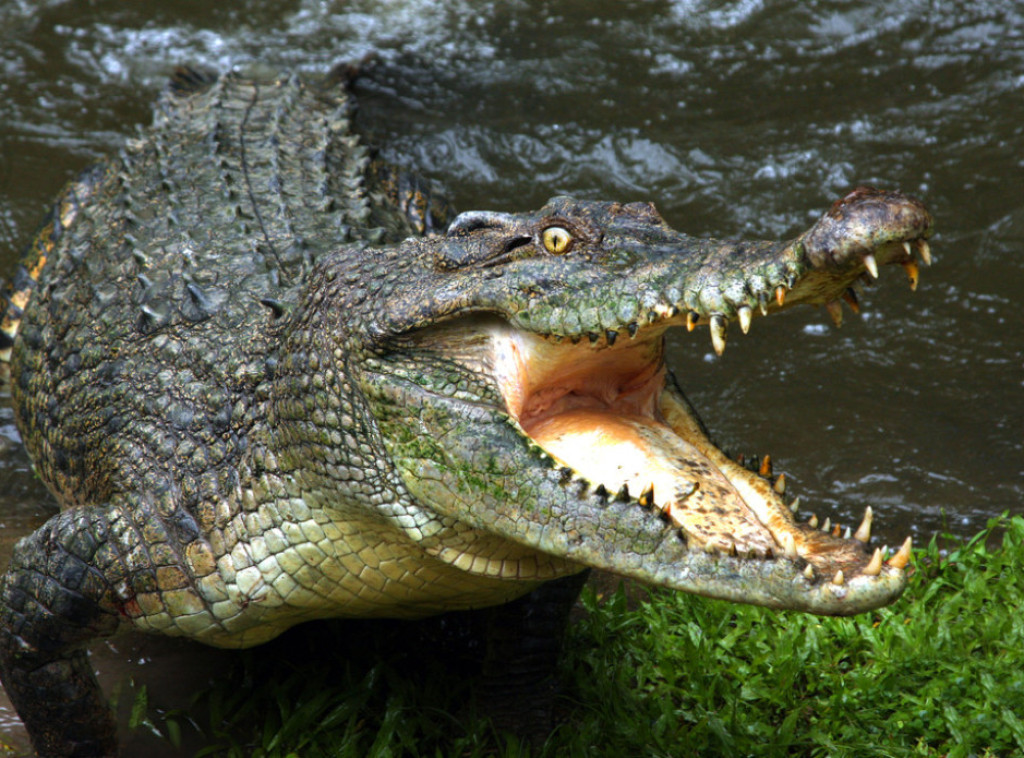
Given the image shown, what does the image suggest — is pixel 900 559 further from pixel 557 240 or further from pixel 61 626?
pixel 61 626

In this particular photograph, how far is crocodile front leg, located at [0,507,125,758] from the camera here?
2998mm

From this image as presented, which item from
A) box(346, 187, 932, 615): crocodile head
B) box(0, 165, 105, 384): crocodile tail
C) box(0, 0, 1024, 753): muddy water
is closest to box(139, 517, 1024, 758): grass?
box(0, 0, 1024, 753): muddy water

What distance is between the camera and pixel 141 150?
4.76 meters

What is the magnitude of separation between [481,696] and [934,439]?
8.03ft

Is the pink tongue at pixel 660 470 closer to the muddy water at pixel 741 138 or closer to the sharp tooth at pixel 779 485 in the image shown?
the sharp tooth at pixel 779 485

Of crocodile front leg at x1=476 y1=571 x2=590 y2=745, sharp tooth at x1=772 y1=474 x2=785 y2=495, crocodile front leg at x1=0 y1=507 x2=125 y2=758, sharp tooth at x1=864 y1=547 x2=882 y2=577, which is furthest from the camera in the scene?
crocodile front leg at x1=476 y1=571 x2=590 y2=745

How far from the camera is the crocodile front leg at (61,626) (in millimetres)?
2998

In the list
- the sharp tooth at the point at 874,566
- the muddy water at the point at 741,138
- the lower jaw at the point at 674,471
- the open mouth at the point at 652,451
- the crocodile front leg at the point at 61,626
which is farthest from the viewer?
the muddy water at the point at 741,138

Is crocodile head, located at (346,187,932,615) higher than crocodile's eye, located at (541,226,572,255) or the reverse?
the reverse

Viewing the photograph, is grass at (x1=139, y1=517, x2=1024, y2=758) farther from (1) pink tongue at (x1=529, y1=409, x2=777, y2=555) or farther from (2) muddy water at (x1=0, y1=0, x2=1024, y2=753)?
(1) pink tongue at (x1=529, y1=409, x2=777, y2=555)

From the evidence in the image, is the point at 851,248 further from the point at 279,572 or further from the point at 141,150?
the point at 141,150

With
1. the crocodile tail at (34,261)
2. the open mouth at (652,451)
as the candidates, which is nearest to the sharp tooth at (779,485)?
the open mouth at (652,451)

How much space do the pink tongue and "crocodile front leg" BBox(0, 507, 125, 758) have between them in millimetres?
1330

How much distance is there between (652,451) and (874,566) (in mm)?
702
